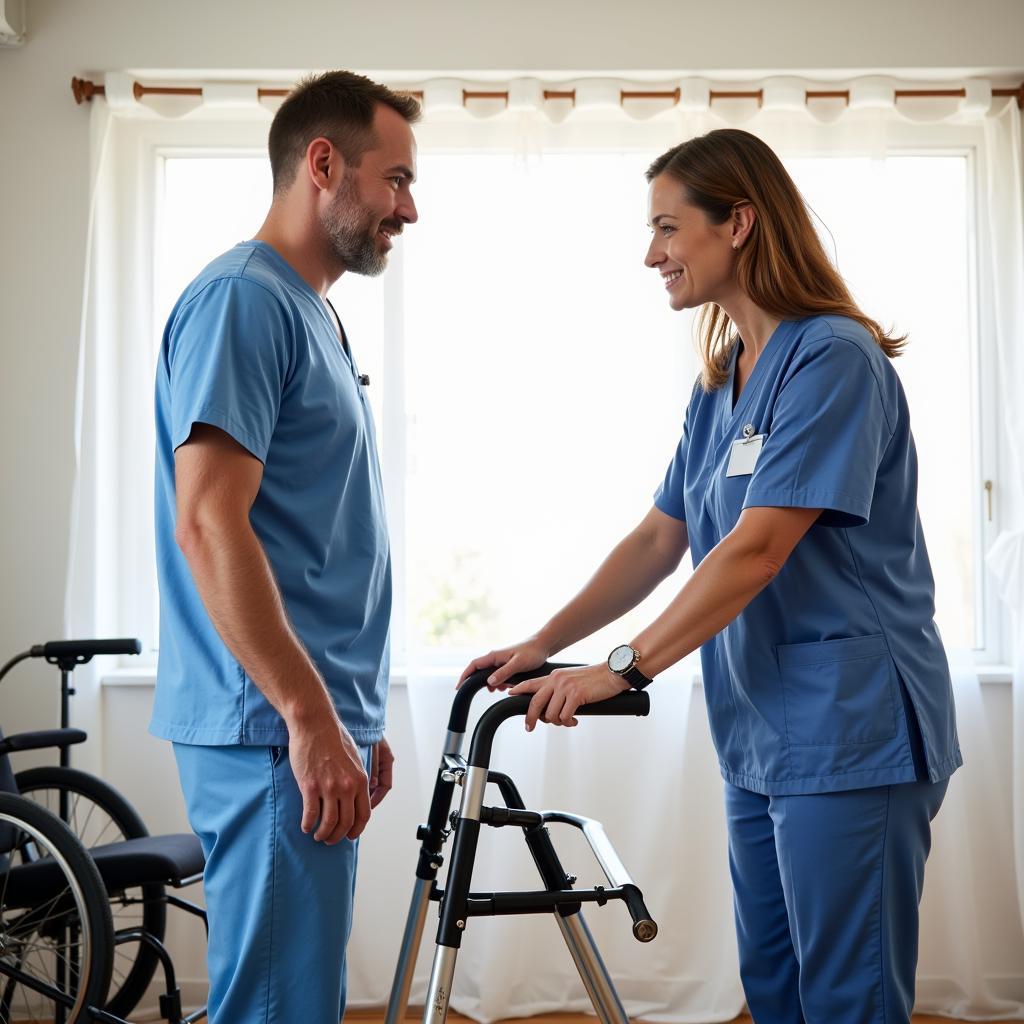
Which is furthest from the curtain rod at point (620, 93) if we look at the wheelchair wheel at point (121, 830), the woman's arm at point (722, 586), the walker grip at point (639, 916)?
the walker grip at point (639, 916)

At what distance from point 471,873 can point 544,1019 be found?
1.62 meters

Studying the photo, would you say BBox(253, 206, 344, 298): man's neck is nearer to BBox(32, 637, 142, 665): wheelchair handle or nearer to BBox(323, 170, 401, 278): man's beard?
BBox(323, 170, 401, 278): man's beard

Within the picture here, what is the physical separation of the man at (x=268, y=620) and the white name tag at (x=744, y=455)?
479 millimetres

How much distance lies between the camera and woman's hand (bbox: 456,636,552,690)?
1468mm

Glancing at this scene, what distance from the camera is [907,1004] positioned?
1.32 metres

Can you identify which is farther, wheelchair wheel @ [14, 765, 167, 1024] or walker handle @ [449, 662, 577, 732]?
wheelchair wheel @ [14, 765, 167, 1024]

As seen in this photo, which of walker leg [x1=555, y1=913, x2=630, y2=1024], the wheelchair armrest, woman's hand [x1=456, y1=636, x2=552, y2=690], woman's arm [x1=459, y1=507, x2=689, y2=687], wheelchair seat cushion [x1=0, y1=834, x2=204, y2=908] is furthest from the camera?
the wheelchair armrest

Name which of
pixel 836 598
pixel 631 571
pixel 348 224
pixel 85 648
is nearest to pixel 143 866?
pixel 85 648

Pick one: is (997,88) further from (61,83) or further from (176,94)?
(61,83)

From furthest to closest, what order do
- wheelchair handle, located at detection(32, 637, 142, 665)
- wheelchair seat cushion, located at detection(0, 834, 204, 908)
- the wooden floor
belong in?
the wooden floor, wheelchair handle, located at detection(32, 637, 142, 665), wheelchair seat cushion, located at detection(0, 834, 204, 908)

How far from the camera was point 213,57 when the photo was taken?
110 inches

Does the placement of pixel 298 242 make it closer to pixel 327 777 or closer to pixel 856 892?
pixel 327 777

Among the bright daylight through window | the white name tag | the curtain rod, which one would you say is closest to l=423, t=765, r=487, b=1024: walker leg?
the white name tag

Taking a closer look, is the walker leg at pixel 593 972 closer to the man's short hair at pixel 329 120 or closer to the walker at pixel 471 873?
the walker at pixel 471 873
